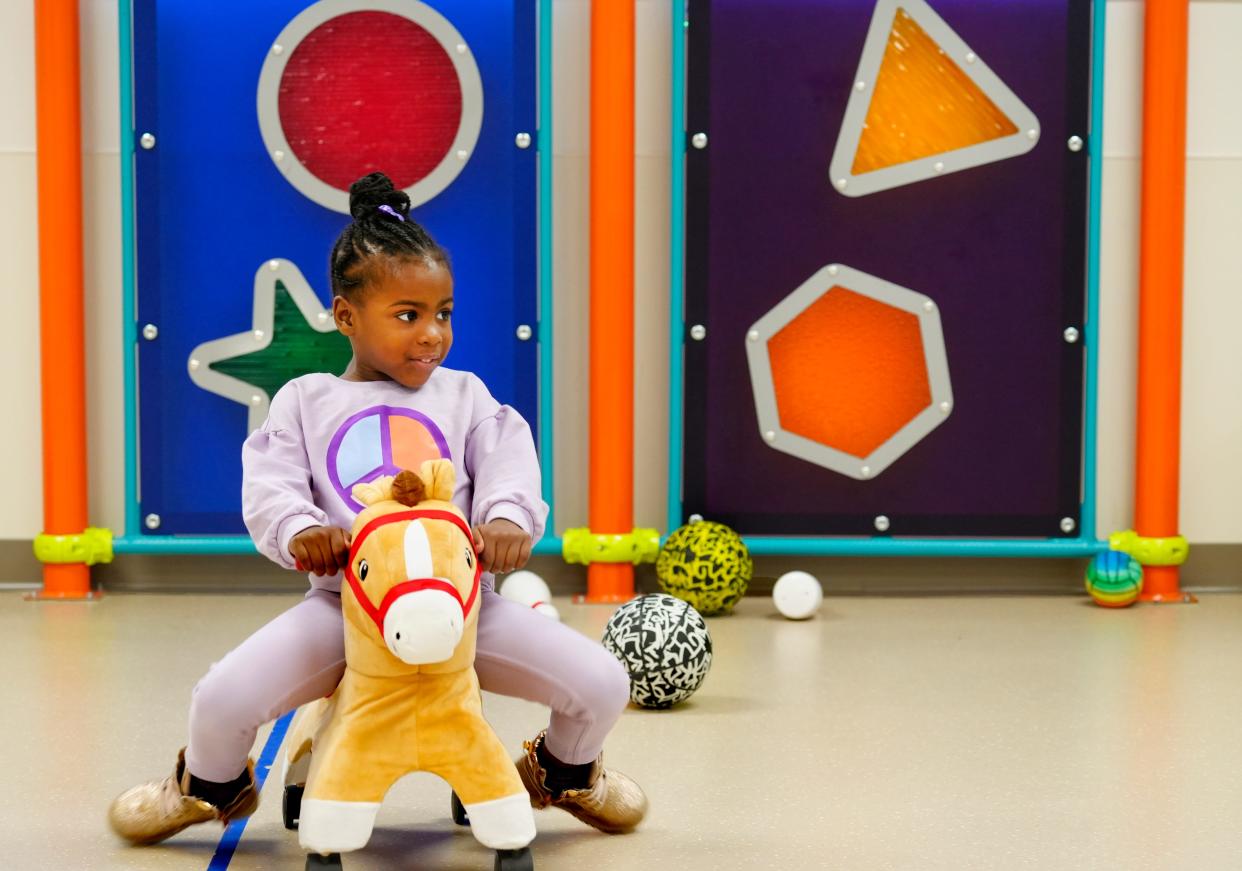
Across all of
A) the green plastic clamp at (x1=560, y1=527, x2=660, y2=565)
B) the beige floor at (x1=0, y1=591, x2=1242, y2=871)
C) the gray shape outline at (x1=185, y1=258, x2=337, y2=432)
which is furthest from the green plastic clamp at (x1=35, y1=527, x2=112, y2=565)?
the green plastic clamp at (x1=560, y1=527, x2=660, y2=565)

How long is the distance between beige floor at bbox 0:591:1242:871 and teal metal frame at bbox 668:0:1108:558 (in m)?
0.21

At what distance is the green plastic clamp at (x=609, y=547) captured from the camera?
141 inches

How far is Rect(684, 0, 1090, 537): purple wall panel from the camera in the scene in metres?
3.63

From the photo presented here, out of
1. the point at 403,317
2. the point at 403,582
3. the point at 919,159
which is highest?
the point at 919,159

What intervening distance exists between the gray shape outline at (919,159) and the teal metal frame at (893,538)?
0.20m

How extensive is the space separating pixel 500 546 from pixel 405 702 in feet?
0.66

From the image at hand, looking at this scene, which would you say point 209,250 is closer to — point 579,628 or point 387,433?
point 579,628

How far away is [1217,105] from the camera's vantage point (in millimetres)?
3734

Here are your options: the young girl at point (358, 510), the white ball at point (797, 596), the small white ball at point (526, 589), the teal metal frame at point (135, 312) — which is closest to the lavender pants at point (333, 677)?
the young girl at point (358, 510)

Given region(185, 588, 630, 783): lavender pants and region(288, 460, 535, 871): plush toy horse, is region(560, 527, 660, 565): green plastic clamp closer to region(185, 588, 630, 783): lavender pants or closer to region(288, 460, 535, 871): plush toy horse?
region(185, 588, 630, 783): lavender pants

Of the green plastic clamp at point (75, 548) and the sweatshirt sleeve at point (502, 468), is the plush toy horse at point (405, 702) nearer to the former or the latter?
the sweatshirt sleeve at point (502, 468)

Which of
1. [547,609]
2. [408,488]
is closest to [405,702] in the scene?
[408,488]

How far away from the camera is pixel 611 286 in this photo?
11.7 ft

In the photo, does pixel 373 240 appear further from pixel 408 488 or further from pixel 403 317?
pixel 408 488
